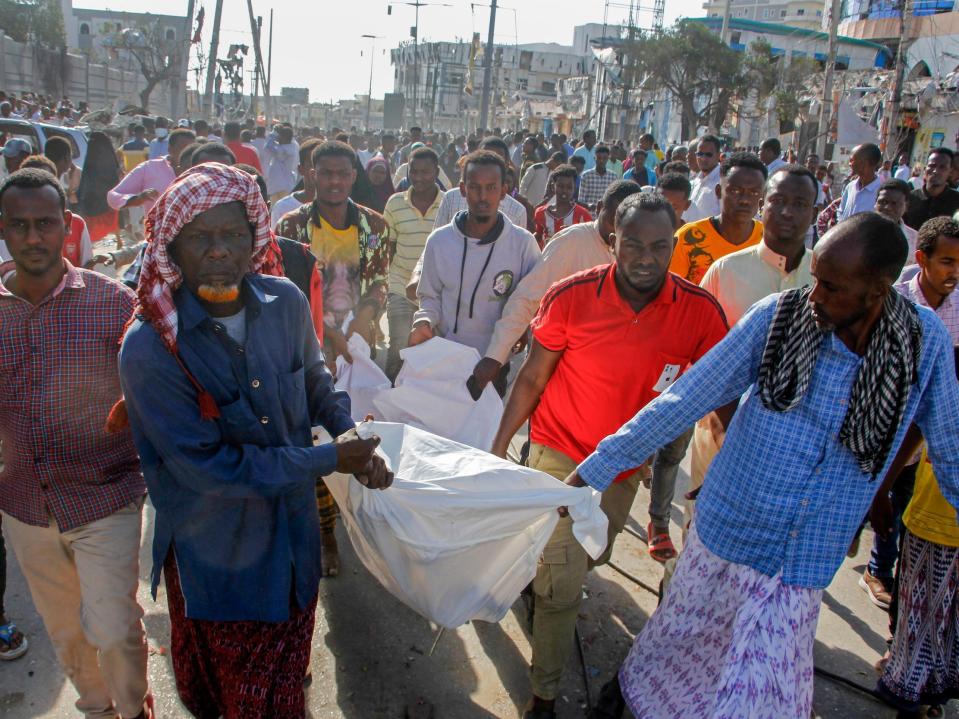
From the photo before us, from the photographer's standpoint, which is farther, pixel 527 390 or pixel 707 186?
pixel 707 186

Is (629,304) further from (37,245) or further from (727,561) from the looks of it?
(37,245)

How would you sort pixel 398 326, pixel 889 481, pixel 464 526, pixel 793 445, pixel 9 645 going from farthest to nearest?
pixel 398 326
pixel 9 645
pixel 464 526
pixel 889 481
pixel 793 445

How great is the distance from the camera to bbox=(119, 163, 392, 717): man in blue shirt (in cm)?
206

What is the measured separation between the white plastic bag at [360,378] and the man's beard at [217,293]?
1.95 metres

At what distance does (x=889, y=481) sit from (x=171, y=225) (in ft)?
7.97

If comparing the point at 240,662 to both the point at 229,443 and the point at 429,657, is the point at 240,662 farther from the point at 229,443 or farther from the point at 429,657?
the point at 429,657

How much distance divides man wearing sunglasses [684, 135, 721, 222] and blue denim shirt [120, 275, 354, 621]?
6.05 metres

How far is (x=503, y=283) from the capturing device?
4367mm

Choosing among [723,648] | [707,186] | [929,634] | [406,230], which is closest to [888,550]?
[929,634]

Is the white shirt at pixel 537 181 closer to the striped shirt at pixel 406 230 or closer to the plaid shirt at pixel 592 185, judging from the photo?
the plaid shirt at pixel 592 185

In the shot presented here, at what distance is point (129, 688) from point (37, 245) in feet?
4.80

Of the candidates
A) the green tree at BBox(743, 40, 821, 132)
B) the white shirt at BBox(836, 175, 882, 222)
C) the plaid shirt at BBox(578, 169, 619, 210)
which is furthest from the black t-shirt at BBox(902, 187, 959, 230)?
the green tree at BBox(743, 40, 821, 132)

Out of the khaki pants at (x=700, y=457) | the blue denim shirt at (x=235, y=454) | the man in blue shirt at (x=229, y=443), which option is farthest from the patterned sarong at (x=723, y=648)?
the blue denim shirt at (x=235, y=454)

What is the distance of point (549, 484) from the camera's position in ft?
9.05
